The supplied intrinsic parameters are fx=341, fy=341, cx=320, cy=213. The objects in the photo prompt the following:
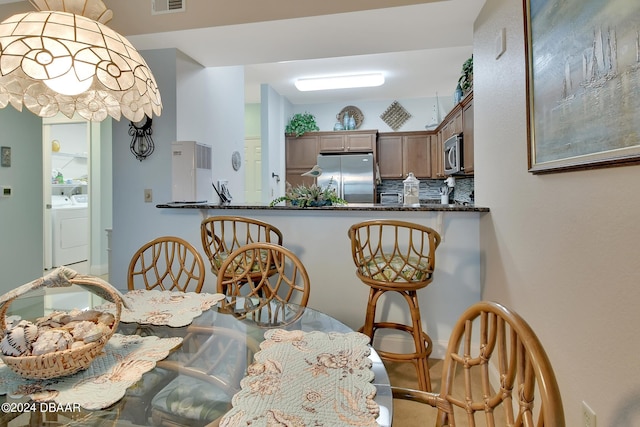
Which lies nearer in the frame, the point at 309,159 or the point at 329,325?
the point at 329,325

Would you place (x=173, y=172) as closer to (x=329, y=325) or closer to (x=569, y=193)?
(x=329, y=325)

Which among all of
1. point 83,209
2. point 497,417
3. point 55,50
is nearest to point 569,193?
point 497,417

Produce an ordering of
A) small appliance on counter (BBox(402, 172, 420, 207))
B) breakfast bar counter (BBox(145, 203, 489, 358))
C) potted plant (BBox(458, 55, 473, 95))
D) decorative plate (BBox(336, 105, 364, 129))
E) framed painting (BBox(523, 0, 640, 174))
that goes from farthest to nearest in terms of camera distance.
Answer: decorative plate (BBox(336, 105, 364, 129)) → potted plant (BBox(458, 55, 473, 95)) → small appliance on counter (BBox(402, 172, 420, 207)) → breakfast bar counter (BBox(145, 203, 489, 358)) → framed painting (BBox(523, 0, 640, 174))

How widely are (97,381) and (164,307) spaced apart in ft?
1.94

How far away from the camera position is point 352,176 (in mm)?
5324

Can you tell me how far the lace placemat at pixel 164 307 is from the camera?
4.15ft

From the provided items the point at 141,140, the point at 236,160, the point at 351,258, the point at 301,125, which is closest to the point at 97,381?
the point at 351,258

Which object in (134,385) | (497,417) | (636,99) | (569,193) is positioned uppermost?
(636,99)

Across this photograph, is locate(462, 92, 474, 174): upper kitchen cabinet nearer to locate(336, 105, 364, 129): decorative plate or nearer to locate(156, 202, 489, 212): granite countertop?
locate(156, 202, 489, 212): granite countertop

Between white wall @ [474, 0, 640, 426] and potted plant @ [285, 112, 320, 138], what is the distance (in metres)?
3.83

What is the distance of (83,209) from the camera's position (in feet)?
18.5

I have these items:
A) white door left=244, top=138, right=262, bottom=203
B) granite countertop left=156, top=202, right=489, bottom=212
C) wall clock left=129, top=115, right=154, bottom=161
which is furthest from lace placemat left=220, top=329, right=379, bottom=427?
white door left=244, top=138, right=262, bottom=203

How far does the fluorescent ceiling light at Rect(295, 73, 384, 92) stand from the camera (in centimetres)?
453

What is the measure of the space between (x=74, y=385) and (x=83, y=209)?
5897 millimetres
